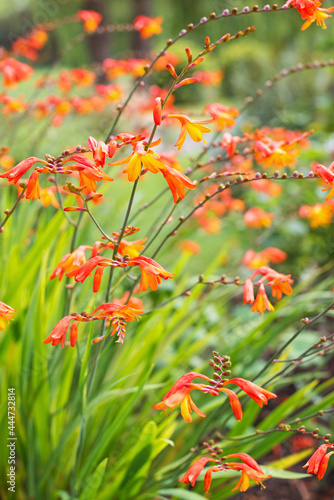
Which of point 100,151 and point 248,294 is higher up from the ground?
point 100,151

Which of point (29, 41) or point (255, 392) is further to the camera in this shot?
point (29, 41)

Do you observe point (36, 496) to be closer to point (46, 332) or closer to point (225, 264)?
point (46, 332)

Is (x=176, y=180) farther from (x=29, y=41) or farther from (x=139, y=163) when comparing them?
(x=29, y=41)

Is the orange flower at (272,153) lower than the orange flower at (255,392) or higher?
higher

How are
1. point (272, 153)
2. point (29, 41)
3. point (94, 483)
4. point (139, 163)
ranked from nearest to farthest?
point (139, 163)
point (94, 483)
point (272, 153)
point (29, 41)

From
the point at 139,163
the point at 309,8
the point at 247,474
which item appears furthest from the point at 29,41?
the point at 247,474

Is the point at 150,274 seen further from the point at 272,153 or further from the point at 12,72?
the point at 12,72

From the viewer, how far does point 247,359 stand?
72.0 inches

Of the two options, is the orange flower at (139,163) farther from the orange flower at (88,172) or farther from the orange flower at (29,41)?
the orange flower at (29,41)

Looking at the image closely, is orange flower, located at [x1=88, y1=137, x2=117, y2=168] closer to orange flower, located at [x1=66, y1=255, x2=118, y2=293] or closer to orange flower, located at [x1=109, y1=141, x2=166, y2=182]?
orange flower, located at [x1=109, y1=141, x2=166, y2=182]

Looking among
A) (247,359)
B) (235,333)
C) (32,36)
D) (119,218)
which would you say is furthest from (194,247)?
(32,36)

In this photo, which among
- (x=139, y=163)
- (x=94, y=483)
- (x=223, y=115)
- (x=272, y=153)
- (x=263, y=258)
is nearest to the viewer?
(x=139, y=163)

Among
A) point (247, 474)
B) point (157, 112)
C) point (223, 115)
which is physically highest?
point (223, 115)

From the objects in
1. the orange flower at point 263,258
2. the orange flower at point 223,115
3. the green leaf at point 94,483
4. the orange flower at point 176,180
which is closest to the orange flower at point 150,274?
the orange flower at point 176,180
